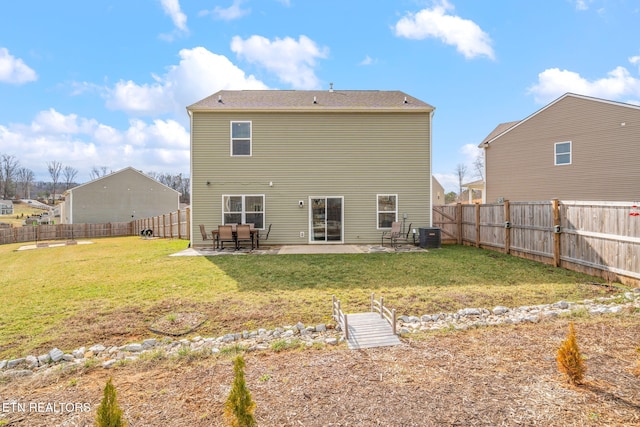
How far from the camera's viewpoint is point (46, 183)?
69625mm

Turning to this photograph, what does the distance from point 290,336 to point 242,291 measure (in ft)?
8.07

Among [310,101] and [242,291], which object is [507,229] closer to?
→ [242,291]

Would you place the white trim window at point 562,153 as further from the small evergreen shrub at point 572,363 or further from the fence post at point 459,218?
the small evergreen shrub at point 572,363

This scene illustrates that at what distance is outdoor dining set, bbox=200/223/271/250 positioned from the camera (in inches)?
443

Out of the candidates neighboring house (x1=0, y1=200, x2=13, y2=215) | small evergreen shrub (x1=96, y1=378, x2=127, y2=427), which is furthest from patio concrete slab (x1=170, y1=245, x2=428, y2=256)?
neighboring house (x1=0, y1=200, x2=13, y2=215)

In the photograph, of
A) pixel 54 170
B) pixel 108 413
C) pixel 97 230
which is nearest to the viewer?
pixel 108 413

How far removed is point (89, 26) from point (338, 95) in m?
9.44

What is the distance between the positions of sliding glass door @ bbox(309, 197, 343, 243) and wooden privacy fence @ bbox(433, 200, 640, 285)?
5285mm

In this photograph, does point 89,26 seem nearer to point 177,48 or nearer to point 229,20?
point 177,48

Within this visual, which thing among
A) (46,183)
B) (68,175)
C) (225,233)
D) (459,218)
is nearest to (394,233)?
(459,218)

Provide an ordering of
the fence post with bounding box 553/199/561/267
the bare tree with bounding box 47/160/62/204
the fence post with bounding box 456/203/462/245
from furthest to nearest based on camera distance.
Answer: the bare tree with bounding box 47/160/62/204
the fence post with bounding box 456/203/462/245
the fence post with bounding box 553/199/561/267

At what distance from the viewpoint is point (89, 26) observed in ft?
34.5

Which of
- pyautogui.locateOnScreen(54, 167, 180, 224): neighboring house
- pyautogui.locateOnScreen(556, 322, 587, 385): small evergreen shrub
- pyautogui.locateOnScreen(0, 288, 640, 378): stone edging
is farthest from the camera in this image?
pyautogui.locateOnScreen(54, 167, 180, 224): neighboring house

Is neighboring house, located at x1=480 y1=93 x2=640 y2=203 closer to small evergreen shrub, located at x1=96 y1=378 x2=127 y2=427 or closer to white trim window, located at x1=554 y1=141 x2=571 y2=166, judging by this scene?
white trim window, located at x1=554 y1=141 x2=571 y2=166
